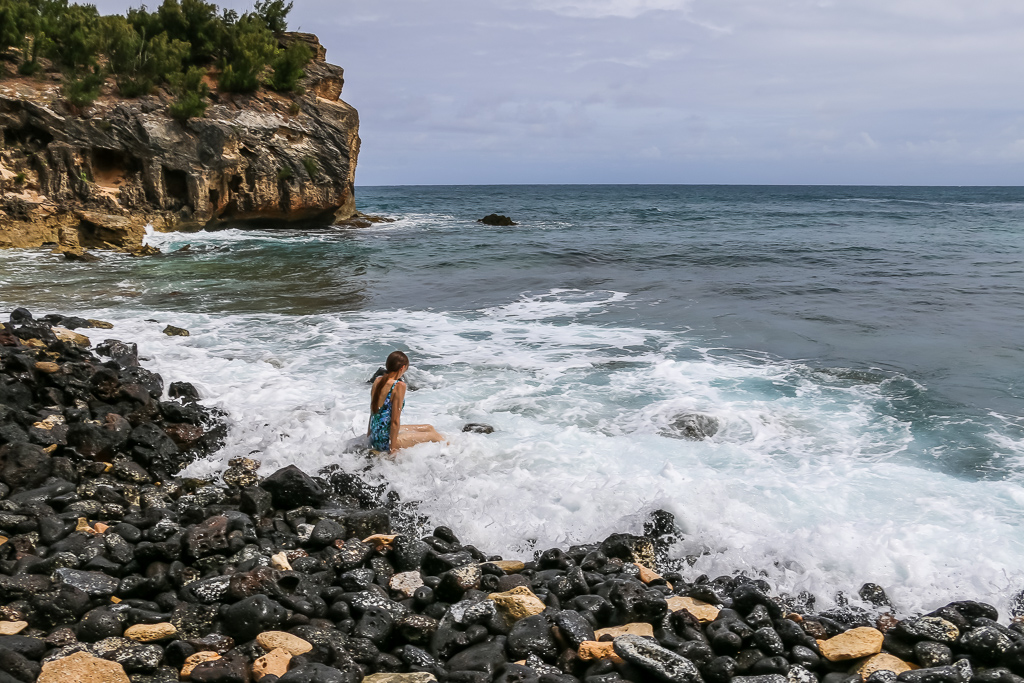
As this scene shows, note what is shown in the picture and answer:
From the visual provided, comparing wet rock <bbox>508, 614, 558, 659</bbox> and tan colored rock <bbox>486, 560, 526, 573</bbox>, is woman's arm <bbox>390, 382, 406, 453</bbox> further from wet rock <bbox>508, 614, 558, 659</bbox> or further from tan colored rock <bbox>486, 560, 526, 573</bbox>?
wet rock <bbox>508, 614, 558, 659</bbox>

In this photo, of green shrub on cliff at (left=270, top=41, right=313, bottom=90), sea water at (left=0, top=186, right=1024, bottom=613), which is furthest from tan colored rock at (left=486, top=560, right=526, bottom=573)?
green shrub on cliff at (left=270, top=41, right=313, bottom=90)

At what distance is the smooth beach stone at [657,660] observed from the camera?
3938mm

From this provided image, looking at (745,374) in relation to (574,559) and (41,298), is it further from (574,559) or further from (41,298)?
(41,298)

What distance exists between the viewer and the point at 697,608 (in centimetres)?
481

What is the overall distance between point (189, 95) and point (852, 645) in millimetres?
30179

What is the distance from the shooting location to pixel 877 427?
830cm

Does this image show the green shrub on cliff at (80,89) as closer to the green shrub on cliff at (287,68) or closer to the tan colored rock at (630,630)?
the green shrub on cliff at (287,68)

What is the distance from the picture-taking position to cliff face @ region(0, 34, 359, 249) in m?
23.8

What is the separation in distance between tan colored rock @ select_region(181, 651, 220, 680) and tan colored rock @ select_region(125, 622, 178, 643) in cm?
24

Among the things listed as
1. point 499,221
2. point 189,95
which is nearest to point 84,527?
point 189,95

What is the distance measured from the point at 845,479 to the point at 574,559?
Result: 9.91 feet

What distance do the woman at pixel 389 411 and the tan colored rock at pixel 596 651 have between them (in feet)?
11.2

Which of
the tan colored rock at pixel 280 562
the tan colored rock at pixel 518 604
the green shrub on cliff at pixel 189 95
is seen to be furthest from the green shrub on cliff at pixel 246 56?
the tan colored rock at pixel 518 604

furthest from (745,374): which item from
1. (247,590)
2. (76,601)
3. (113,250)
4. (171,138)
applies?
(171,138)
